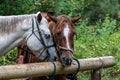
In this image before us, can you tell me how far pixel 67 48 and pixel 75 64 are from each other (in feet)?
0.85

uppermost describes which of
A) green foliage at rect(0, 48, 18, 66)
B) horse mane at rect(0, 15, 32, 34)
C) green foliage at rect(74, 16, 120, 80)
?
horse mane at rect(0, 15, 32, 34)

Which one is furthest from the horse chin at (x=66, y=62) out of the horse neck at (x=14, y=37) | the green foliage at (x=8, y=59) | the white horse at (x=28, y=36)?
the green foliage at (x=8, y=59)

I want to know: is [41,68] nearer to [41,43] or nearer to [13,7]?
[41,43]

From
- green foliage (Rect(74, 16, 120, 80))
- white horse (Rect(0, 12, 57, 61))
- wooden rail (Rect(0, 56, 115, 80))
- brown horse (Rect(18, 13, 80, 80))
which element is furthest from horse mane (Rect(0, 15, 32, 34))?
green foliage (Rect(74, 16, 120, 80))

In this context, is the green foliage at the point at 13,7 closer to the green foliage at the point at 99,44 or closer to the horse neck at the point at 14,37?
the green foliage at the point at 99,44

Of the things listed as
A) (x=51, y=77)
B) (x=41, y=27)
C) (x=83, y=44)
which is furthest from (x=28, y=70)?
(x=83, y=44)

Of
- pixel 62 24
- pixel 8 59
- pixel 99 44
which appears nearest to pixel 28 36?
pixel 62 24

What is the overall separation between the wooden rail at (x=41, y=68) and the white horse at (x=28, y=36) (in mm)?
251

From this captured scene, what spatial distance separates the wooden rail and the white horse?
0.25 meters

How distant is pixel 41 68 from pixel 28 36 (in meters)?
0.60

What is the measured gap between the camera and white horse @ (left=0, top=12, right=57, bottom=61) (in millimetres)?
3955

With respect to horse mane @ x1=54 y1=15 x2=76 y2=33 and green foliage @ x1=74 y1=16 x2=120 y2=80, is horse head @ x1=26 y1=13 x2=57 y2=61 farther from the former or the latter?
green foliage @ x1=74 y1=16 x2=120 y2=80

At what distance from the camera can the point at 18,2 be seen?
25.7 feet

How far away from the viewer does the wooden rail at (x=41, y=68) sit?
3.27m
